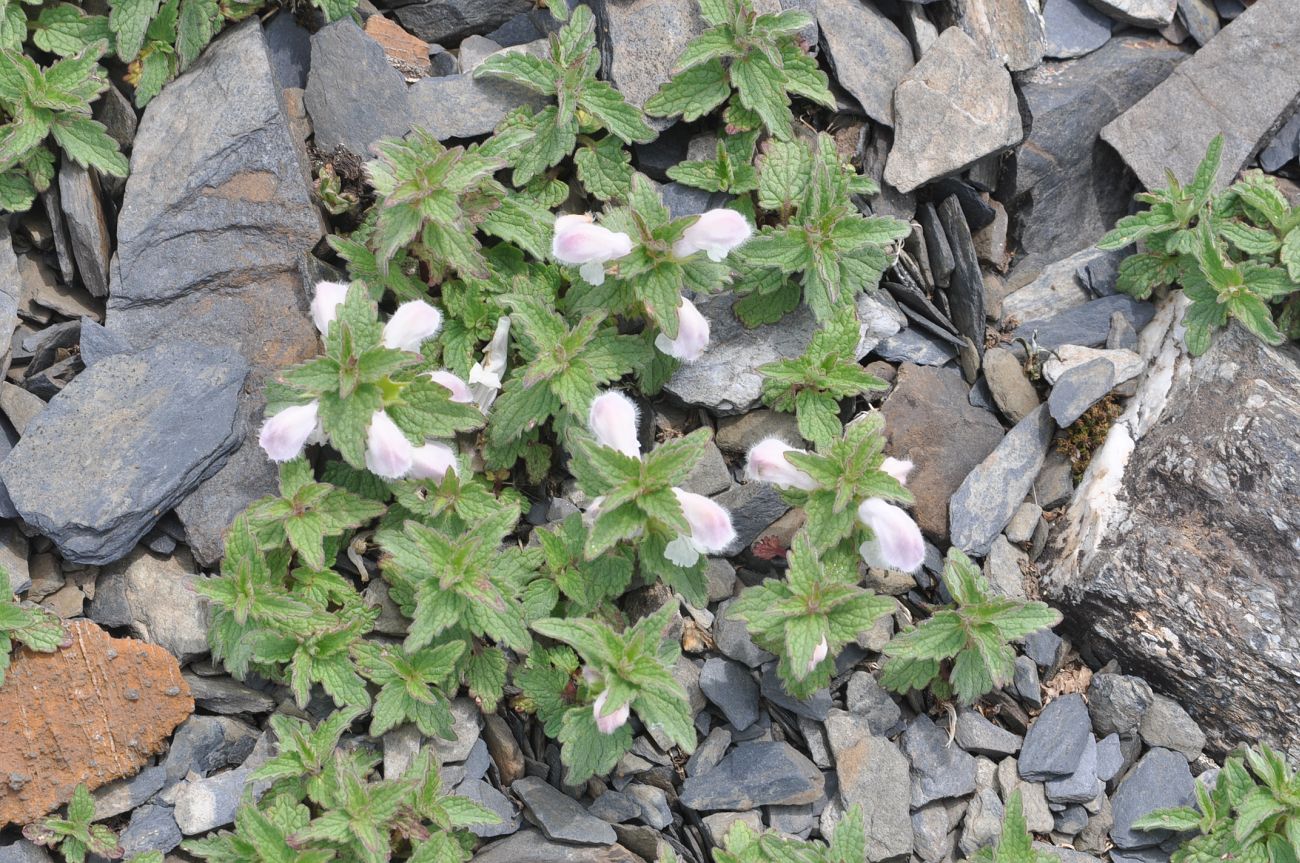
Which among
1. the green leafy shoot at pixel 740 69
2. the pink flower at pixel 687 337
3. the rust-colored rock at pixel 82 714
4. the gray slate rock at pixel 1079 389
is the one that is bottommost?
the rust-colored rock at pixel 82 714

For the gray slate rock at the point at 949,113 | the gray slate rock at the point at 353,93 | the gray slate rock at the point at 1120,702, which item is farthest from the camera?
the gray slate rock at the point at 949,113

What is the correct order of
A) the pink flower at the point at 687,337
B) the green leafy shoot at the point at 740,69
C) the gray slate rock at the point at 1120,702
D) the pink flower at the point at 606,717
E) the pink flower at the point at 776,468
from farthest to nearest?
the green leafy shoot at the point at 740,69
the gray slate rock at the point at 1120,702
the pink flower at the point at 687,337
the pink flower at the point at 776,468
the pink flower at the point at 606,717

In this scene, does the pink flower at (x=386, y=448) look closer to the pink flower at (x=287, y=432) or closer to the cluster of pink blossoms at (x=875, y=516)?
the pink flower at (x=287, y=432)

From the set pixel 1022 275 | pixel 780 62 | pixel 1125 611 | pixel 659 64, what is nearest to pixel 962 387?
pixel 1022 275

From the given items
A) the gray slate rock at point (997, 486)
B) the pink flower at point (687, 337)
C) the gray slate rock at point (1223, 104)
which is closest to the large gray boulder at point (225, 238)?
the pink flower at point (687, 337)

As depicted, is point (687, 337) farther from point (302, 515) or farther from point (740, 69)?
point (302, 515)

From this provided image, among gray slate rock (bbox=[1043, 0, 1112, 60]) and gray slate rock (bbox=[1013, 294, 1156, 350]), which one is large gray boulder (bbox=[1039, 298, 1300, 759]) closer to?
gray slate rock (bbox=[1013, 294, 1156, 350])
